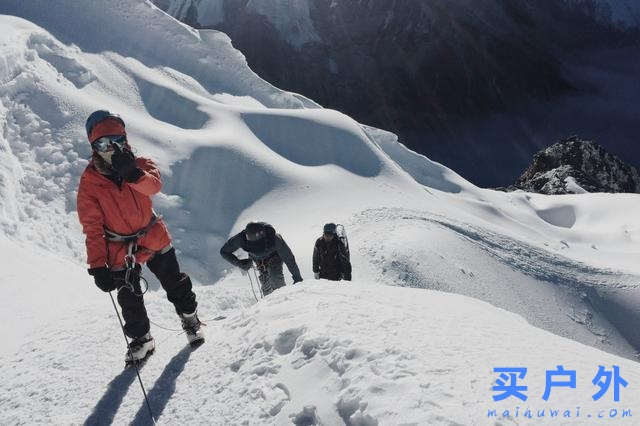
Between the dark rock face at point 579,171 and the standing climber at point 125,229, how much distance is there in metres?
34.8

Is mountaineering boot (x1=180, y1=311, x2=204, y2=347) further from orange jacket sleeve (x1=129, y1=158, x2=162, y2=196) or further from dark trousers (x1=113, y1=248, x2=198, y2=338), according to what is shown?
orange jacket sleeve (x1=129, y1=158, x2=162, y2=196)

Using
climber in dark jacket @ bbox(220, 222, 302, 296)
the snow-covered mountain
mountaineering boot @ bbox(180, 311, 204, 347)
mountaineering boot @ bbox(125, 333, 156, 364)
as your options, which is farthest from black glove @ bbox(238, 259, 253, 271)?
mountaineering boot @ bbox(125, 333, 156, 364)

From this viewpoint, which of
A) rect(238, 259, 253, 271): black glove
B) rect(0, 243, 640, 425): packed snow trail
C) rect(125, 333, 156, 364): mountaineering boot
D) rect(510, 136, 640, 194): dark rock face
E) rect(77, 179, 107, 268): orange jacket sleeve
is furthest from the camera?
rect(510, 136, 640, 194): dark rock face

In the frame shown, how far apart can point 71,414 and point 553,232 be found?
23788mm

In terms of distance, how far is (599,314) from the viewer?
46.8 feet

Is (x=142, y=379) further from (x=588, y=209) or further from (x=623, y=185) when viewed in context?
(x=623, y=185)

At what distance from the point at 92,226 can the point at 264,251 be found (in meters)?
3.46

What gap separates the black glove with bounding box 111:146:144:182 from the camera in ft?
13.6

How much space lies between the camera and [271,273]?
7.78 metres

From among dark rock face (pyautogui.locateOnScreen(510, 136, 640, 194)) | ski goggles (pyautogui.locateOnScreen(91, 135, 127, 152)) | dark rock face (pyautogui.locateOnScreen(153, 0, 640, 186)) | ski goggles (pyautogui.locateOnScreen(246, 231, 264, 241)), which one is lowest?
ski goggles (pyautogui.locateOnScreen(246, 231, 264, 241))

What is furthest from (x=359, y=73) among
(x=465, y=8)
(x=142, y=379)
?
(x=142, y=379)

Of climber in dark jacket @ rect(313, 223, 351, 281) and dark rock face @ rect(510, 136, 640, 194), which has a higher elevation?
dark rock face @ rect(510, 136, 640, 194)

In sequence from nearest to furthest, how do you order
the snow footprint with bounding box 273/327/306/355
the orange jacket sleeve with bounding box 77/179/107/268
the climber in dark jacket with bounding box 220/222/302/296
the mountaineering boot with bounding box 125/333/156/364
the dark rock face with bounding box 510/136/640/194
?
the snow footprint with bounding box 273/327/306/355 → the orange jacket sleeve with bounding box 77/179/107/268 → the mountaineering boot with bounding box 125/333/156/364 → the climber in dark jacket with bounding box 220/222/302/296 → the dark rock face with bounding box 510/136/640/194

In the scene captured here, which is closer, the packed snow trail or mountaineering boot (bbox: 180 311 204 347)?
the packed snow trail
